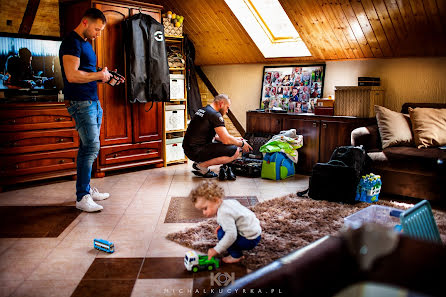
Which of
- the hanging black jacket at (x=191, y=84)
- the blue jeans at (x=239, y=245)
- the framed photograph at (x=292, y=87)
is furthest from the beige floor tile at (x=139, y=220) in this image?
the hanging black jacket at (x=191, y=84)

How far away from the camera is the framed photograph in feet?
16.6

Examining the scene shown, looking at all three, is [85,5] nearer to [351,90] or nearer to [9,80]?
[9,80]

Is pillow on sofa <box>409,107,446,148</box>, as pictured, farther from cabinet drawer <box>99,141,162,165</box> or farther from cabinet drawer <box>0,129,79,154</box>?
cabinet drawer <box>0,129,79,154</box>

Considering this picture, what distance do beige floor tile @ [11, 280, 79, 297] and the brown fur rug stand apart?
0.77m

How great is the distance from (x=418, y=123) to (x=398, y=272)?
3293 millimetres

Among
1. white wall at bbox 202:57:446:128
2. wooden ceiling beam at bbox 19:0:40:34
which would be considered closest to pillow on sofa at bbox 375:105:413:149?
white wall at bbox 202:57:446:128

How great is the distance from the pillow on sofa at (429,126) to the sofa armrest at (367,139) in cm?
33

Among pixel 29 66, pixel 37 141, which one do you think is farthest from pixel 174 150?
pixel 29 66

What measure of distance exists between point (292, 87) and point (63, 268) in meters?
3.81

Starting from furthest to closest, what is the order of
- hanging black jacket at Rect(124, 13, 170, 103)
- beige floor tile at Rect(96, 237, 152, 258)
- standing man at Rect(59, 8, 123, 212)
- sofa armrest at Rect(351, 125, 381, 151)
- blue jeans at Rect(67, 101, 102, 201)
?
1. hanging black jacket at Rect(124, 13, 170, 103)
2. sofa armrest at Rect(351, 125, 381, 151)
3. blue jeans at Rect(67, 101, 102, 201)
4. standing man at Rect(59, 8, 123, 212)
5. beige floor tile at Rect(96, 237, 152, 258)

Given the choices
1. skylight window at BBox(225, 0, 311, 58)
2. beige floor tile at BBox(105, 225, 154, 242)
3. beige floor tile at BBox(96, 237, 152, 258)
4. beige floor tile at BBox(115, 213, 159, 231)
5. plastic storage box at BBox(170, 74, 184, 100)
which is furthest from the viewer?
skylight window at BBox(225, 0, 311, 58)

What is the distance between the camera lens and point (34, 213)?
323 centimetres

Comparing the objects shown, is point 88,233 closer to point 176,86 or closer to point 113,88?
point 113,88

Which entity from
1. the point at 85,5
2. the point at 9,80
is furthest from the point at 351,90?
the point at 9,80
